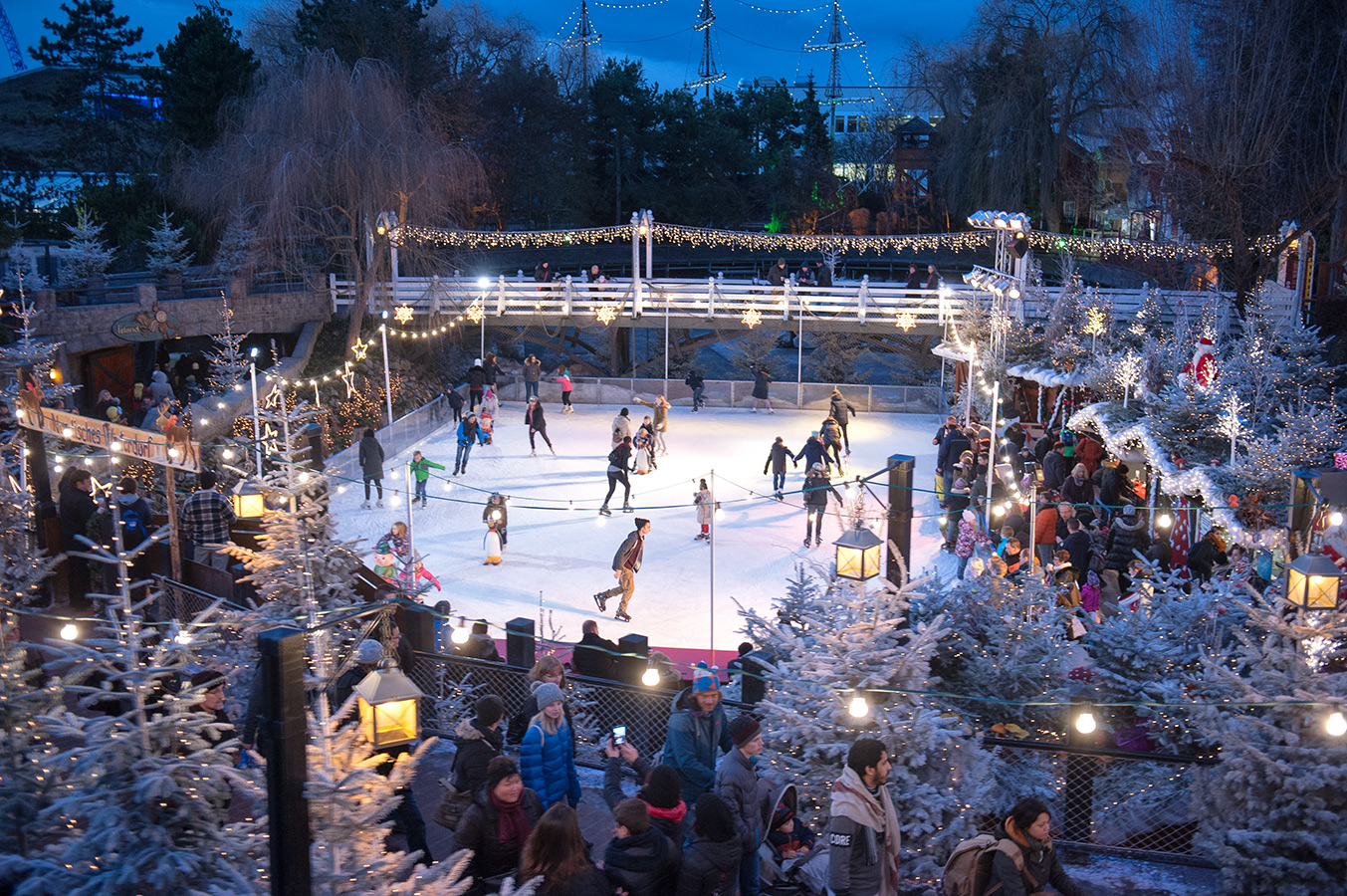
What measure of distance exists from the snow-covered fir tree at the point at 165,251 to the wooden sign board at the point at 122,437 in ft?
49.7

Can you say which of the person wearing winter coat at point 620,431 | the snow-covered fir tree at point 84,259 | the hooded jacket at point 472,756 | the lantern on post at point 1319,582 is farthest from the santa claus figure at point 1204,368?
the snow-covered fir tree at point 84,259

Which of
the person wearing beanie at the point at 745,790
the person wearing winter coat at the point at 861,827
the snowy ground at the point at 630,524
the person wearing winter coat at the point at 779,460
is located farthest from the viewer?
the person wearing winter coat at the point at 779,460

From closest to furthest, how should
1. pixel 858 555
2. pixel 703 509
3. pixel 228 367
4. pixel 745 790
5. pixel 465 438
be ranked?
pixel 745 790 → pixel 858 555 → pixel 703 509 → pixel 465 438 → pixel 228 367

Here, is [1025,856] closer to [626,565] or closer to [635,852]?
[635,852]

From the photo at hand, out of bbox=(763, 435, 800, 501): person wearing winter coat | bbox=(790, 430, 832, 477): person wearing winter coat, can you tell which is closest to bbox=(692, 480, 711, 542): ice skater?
bbox=(763, 435, 800, 501): person wearing winter coat

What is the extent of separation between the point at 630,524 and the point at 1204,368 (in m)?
7.52

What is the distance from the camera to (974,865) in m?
4.58

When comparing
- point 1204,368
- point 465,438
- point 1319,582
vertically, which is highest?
point 1204,368

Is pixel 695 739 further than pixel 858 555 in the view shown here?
No

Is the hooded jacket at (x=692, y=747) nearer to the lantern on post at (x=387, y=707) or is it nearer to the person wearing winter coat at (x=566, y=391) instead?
the lantern on post at (x=387, y=707)

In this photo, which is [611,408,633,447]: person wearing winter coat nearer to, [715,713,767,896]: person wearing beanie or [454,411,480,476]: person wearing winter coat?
[454,411,480,476]: person wearing winter coat

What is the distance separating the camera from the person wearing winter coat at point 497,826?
481cm

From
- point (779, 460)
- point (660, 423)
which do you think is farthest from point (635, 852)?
point (660, 423)

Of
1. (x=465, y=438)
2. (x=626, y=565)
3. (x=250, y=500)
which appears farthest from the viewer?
(x=465, y=438)
